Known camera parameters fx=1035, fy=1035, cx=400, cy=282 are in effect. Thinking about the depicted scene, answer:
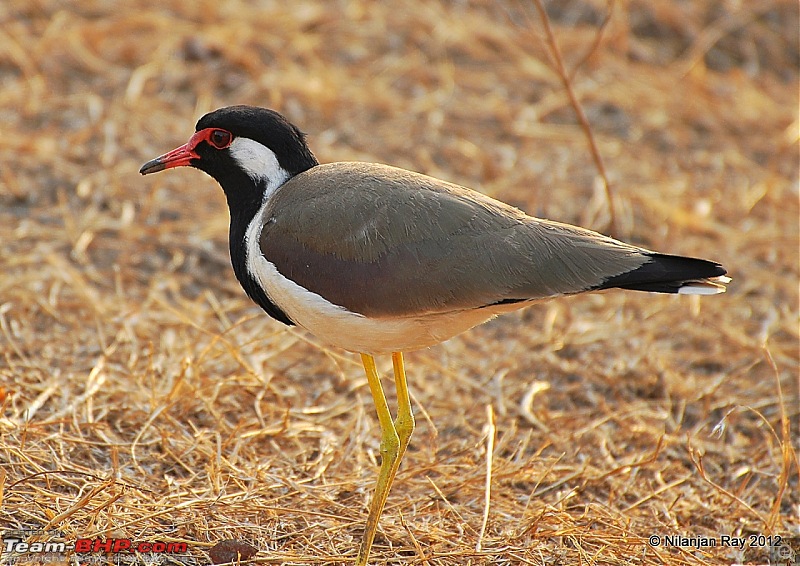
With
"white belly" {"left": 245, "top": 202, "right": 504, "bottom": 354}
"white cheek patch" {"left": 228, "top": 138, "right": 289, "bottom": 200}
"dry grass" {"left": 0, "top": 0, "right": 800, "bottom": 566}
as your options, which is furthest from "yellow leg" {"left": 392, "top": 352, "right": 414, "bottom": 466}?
"white cheek patch" {"left": 228, "top": 138, "right": 289, "bottom": 200}

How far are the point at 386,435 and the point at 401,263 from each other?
757 mm

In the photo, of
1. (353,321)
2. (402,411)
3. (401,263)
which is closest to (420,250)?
(401,263)

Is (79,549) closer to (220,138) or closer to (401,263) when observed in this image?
(401,263)

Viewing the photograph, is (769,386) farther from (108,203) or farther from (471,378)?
(108,203)

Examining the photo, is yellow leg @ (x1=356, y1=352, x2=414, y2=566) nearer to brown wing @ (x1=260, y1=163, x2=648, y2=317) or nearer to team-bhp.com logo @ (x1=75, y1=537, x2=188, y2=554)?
brown wing @ (x1=260, y1=163, x2=648, y2=317)

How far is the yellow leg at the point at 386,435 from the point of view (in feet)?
12.8

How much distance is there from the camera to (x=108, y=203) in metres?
6.43

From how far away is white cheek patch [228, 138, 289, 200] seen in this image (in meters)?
4.14

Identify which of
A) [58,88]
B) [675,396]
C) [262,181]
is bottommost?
[675,396]

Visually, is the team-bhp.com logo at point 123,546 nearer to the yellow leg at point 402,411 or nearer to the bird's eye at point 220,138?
the yellow leg at point 402,411

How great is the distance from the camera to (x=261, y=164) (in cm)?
415

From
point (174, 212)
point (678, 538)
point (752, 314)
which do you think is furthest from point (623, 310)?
point (174, 212)

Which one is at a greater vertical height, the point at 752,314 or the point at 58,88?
the point at 58,88

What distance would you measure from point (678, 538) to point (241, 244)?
214 centimetres
